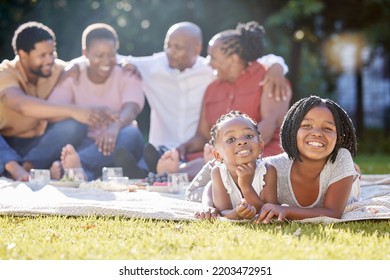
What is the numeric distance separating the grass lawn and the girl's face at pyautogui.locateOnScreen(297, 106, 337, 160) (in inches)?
16.8

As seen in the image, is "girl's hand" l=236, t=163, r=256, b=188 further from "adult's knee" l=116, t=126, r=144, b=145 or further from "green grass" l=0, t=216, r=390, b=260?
"adult's knee" l=116, t=126, r=144, b=145

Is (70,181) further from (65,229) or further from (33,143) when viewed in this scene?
(65,229)

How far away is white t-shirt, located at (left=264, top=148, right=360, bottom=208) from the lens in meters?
4.18

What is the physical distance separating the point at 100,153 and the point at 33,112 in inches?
28.3

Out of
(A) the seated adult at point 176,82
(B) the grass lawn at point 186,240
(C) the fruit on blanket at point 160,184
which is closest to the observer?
(B) the grass lawn at point 186,240

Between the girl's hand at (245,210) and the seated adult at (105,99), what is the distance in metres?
2.87

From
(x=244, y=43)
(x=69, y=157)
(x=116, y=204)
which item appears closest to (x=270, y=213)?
(x=116, y=204)

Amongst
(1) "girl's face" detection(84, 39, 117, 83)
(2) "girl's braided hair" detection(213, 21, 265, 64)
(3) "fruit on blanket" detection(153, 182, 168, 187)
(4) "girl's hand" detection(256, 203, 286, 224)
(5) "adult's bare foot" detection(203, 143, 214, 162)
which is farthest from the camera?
(1) "girl's face" detection(84, 39, 117, 83)

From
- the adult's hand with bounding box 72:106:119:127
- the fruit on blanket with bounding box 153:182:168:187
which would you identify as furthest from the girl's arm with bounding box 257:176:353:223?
the adult's hand with bounding box 72:106:119:127

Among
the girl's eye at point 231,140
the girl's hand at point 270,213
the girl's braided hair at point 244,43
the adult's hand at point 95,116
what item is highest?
the girl's braided hair at point 244,43

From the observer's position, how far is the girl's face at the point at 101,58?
7.11 m

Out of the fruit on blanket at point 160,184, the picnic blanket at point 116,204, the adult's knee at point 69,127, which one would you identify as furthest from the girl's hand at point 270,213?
the adult's knee at point 69,127

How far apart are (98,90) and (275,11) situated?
835 centimetres

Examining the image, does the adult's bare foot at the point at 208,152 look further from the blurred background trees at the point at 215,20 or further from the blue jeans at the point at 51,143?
the blurred background trees at the point at 215,20
